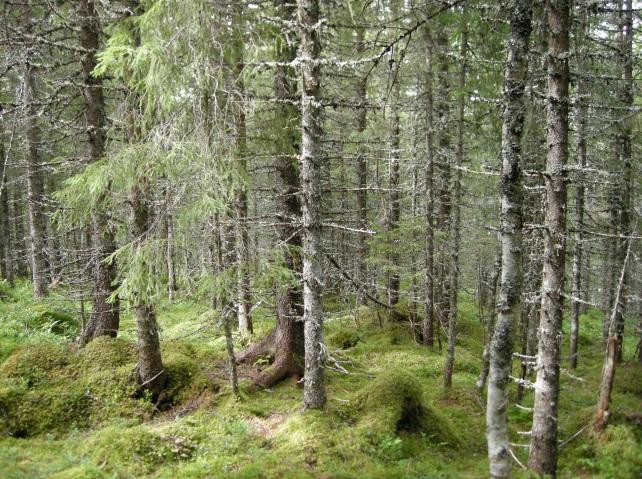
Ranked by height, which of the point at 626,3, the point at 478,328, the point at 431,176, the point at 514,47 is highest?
the point at 626,3

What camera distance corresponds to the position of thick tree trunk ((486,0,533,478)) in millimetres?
4625

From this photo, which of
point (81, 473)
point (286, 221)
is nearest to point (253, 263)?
point (286, 221)

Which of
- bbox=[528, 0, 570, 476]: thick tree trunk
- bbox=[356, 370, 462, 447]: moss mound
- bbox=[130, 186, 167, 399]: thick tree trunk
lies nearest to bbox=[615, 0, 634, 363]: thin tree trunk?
bbox=[528, 0, 570, 476]: thick tree trunk

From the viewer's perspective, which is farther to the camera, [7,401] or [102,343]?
[102,343]

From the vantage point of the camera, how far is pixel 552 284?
7199 millimetres

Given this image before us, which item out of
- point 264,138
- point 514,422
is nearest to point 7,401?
point 264,138

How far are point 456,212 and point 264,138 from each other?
20.2 ft

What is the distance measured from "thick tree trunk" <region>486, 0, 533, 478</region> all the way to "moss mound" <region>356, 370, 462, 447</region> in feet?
10.1

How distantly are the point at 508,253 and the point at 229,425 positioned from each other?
204 inches

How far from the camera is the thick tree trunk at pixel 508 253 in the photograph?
462 centimetres

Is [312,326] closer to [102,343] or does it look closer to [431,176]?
[102,343]

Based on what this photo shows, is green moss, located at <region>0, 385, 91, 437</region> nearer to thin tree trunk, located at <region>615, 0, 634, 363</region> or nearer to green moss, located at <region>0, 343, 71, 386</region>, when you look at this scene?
green moss, located at <region>0, 343, 71, 386</region>

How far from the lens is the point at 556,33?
680cm

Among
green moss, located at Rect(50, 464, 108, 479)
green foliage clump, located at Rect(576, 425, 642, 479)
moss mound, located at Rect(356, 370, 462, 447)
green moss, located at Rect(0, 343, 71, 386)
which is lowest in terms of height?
green foliage clump, located at Rect(576, 425, 642, 479)
